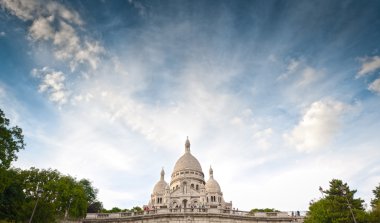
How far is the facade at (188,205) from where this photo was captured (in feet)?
122

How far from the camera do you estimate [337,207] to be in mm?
33656

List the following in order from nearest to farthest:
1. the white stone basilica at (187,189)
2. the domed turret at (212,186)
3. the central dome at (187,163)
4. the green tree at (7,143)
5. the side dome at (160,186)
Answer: the green tree at (7,143) → the white stone basilica at (187,189) → the domed turret at (212,186) → the side dome at (160,186) → the central dome at (187,163)

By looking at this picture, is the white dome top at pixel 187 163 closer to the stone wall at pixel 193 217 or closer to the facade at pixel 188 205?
the facade at pixel 188 205

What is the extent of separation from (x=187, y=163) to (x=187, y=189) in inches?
535

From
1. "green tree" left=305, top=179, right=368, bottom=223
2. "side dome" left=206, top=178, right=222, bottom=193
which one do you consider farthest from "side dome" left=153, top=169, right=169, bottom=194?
"green tree" left=305, top=179, right=368, bottom=223

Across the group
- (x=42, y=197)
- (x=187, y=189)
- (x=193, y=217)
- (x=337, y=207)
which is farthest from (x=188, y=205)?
(x=337, y=207)

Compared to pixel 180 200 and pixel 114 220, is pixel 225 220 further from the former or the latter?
pixel 180 200

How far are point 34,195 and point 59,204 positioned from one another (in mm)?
3319

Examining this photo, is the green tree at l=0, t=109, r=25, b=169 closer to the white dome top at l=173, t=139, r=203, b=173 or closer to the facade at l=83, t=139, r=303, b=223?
the facade at l=83, t=139, r=303, b=223

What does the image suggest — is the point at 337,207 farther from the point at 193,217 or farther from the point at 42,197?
the point at 42,197

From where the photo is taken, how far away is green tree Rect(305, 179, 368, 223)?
1268 inches

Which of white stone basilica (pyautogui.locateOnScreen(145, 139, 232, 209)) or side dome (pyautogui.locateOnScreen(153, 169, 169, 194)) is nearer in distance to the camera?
white stone basilica (pyautogui.locateOnScreen(145, 139, 232, 209))

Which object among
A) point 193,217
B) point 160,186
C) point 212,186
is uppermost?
point 160,186

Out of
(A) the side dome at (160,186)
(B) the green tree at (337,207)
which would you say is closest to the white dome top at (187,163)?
(A) the side dome at (160,186)
